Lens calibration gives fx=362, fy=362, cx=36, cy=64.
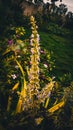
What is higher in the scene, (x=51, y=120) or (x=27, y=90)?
(x=27, y=90)

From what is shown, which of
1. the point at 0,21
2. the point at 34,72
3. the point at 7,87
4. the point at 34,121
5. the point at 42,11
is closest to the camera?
the point at 0,21

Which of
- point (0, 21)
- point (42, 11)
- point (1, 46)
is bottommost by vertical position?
point (42, 11)

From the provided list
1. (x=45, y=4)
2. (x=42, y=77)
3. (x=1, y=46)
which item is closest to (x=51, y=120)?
(x=1, y=46)

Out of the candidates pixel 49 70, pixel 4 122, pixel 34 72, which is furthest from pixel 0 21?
pixel 49 70

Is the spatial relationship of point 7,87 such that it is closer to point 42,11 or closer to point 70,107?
point 70,107

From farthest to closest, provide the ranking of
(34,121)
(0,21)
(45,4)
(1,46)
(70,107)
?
(45,4) < (1,46) < (70,107) < (34,121) < (0,21)

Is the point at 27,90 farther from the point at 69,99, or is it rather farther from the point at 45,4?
the point at 45,4

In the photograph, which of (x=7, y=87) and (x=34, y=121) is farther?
(x=7, y=87)
